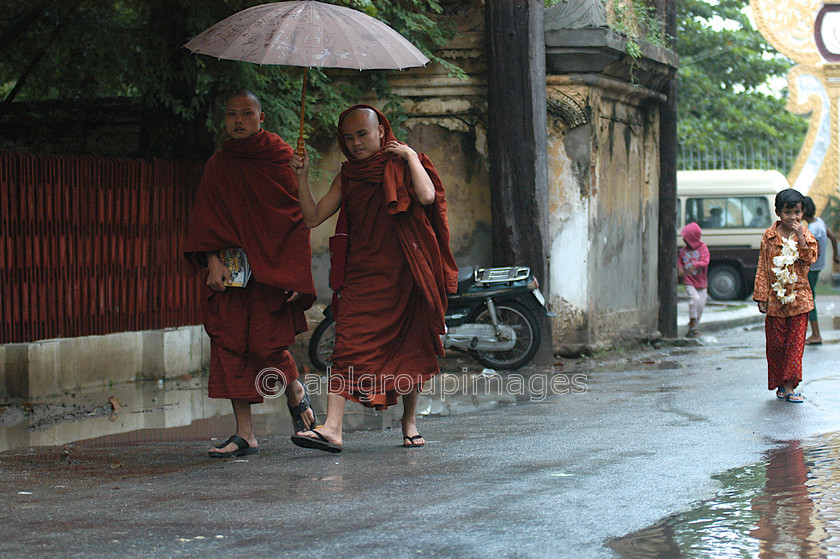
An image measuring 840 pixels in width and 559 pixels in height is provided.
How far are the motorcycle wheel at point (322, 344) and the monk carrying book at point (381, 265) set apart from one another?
3739mm

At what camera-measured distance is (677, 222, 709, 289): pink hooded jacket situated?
1267 cm

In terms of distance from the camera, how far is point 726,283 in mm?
18734

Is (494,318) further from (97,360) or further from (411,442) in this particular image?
(411,442)

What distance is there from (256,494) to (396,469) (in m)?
0.79

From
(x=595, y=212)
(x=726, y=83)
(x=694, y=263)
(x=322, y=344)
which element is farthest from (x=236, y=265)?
(x=726, y=83)

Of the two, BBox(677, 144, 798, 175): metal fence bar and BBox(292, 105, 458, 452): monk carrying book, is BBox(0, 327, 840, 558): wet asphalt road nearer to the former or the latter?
BBox(292, 105, 458, 452): monk carrying book

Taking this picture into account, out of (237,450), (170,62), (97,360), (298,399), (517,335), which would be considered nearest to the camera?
(237,450)

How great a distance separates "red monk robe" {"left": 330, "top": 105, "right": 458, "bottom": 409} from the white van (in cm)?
1427

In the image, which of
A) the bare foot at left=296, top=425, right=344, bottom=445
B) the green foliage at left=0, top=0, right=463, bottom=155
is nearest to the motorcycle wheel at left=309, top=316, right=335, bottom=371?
the green foliage at left=0, top=0, right=463, bottom=155

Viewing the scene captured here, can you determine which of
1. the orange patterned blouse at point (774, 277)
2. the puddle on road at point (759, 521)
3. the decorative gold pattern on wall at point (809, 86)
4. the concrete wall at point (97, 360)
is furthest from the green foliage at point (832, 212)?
the puddle on road at point (759, 521)

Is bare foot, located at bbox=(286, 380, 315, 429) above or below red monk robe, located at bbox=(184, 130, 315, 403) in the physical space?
below

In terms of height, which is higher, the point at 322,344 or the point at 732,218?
the point at 732,218

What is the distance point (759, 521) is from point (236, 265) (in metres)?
2.88

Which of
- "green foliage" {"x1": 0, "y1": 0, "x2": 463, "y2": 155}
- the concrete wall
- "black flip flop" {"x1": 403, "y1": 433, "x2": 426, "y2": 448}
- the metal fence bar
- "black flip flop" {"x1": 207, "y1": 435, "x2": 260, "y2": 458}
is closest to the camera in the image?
"black flip flop" {"x1": 207, "y1": 435, "x2": 260, "y2": 458}
